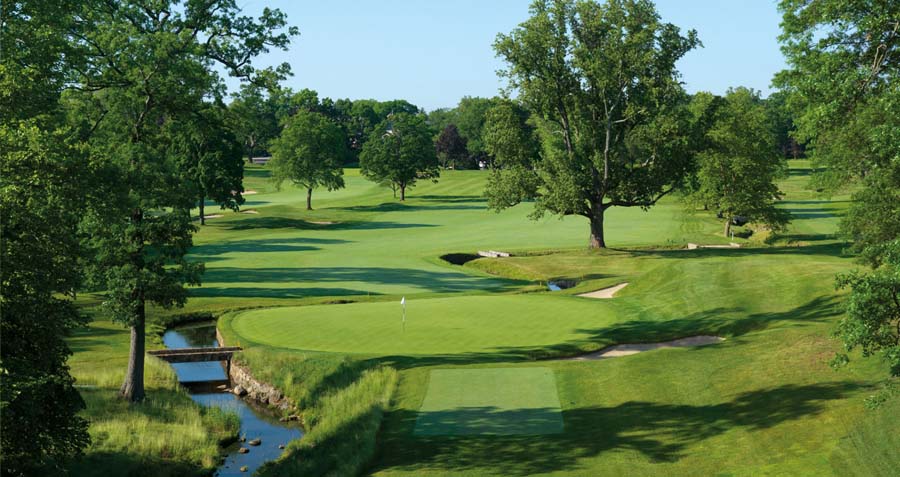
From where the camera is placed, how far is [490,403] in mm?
22141

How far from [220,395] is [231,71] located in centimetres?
1148

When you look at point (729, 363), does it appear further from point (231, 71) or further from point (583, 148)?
point (583, 148)

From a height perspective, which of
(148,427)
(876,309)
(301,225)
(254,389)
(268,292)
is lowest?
(254,389)

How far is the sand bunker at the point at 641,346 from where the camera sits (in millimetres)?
28797

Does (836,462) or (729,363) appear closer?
(836,462)

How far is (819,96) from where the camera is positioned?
19.0 meters

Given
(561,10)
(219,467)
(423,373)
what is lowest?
(219,467)

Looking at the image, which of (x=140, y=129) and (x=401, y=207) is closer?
(x=140, y=129)

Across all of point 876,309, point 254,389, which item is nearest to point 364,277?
point 254,389

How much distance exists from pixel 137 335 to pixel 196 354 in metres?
5.47

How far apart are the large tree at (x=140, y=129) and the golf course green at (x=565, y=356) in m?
5.52

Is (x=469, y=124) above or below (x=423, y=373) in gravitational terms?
above

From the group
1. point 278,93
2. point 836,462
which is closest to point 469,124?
point 278,93

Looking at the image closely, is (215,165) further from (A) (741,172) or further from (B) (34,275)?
(B) (34,275)
